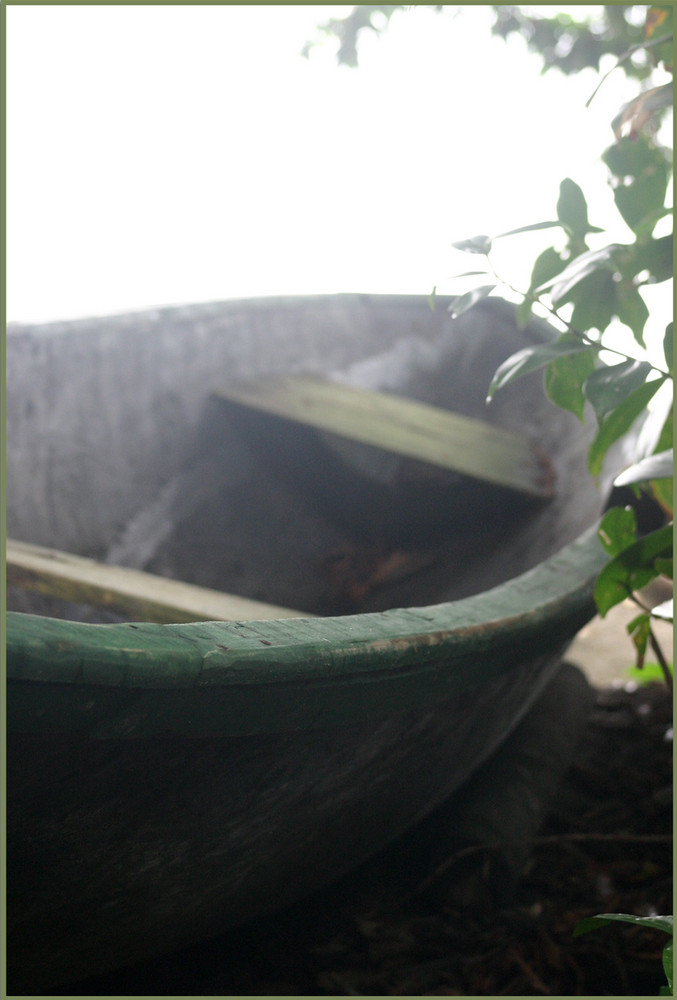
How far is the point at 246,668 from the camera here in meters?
0.57

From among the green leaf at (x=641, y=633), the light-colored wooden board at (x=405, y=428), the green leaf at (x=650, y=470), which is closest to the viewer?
the green leaf at (x=650, y=470)

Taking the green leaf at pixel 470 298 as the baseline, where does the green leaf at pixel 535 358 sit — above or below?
below

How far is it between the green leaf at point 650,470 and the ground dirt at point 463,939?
700 millimetres

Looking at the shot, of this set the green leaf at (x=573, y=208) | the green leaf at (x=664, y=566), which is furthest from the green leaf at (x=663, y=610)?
the green leaf at (x=573, y=208)

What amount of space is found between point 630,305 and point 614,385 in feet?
0.97

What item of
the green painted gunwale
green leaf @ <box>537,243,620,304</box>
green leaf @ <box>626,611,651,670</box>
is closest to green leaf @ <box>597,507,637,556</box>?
green leaf @ <box>626,611,651,670</box>

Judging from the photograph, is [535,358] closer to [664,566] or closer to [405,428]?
[664,566]

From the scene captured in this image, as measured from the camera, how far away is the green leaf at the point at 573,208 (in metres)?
1.03

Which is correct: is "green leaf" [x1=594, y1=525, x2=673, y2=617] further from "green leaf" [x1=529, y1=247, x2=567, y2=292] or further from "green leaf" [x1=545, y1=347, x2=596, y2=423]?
"green leaf" [x1=529, y1=247, x2=567, y2=292]

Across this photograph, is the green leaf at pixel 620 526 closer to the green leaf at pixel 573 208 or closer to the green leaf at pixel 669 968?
the green leaf at pixel 573 208

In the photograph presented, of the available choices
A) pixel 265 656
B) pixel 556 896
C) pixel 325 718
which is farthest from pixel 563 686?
pixel 265 656

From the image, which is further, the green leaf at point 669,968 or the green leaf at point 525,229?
the green leaf at point 525,229

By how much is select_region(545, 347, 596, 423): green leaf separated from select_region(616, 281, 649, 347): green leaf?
132mm

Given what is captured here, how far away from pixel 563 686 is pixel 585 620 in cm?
64
